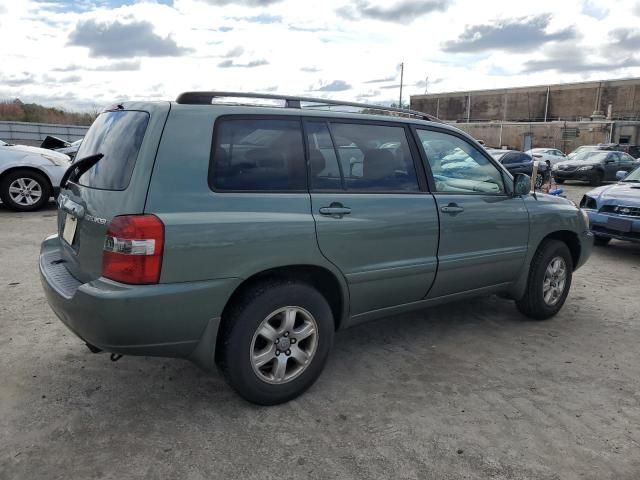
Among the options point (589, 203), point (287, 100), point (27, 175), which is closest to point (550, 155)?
point (589, 203)

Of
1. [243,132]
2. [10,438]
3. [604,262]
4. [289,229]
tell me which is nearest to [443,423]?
[289,229]

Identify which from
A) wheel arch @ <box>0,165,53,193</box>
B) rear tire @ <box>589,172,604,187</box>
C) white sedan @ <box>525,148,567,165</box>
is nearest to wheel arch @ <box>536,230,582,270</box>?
wheel arch @ <box>0,165,53,193</box>

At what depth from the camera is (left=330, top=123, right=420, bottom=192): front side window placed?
3.36 meters

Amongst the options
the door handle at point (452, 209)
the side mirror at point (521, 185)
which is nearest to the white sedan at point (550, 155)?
the side mirror at point (521, 185)

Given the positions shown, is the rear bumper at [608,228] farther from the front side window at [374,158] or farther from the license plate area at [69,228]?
the license plate area at [69,228]

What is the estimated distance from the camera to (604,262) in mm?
7223

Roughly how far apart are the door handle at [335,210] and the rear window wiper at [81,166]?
4.29ft

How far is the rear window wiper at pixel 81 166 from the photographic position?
3.06 meters

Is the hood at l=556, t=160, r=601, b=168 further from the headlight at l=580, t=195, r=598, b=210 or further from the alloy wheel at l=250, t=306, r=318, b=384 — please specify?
the alloy wheel at l=250, t=306, r=318, b=384

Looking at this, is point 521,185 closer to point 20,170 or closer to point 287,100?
point 287,100

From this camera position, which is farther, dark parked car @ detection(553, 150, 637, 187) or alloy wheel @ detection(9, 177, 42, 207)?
dark parked car @ detection(553, 150, 637, 187)

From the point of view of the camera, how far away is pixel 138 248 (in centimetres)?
256

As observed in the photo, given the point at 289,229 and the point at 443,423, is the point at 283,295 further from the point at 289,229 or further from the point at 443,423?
the point at 443,423

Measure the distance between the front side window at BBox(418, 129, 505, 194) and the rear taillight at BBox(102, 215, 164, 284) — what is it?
2.08m
